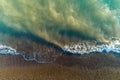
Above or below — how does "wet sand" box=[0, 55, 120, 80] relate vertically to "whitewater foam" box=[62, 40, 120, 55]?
below

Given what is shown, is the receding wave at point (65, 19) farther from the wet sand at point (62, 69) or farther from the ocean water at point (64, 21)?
the wet sand at point (62, 69)

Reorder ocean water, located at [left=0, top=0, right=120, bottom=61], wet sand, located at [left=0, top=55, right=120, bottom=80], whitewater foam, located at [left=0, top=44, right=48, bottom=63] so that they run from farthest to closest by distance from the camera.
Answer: ocean water, located at [left=0, top=0, right=120, bottom=61], whitewater foam, located at [left=0, top=44, right=48, bottom=63], wet sand, located at [left=0, top=55, right=120, bottom=80]

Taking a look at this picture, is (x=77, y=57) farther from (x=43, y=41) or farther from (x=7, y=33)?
(x=7, y=33)

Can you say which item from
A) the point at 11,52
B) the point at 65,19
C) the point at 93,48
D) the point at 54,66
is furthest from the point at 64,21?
the point at 11,52

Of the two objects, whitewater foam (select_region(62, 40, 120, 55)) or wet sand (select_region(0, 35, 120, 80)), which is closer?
wet sand (select_region(0, 35, 120, 80))

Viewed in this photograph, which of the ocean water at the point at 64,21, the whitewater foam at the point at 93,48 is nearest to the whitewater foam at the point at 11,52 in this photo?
the ocean water at the point at 64,21

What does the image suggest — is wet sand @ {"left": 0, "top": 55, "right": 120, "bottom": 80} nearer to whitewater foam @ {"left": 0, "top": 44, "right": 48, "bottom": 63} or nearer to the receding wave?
whitewater foam @ {"left": 0, "top": 44, "right": 48, "bottom": 63}

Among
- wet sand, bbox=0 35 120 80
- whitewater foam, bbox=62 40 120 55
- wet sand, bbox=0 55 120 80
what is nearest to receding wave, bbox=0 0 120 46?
whitewater foam, bbox=62 40 120 55

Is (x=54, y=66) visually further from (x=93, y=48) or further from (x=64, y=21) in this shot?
(x=64, y=21)

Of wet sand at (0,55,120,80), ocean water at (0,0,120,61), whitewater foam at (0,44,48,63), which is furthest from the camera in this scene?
ocean water at (0,0,120,61)
